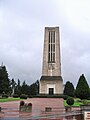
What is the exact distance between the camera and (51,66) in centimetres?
4594

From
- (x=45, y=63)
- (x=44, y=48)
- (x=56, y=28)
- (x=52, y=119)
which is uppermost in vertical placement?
(x=56, y=28)

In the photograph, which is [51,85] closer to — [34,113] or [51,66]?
[51,66]

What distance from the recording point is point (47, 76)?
4538 centimetres

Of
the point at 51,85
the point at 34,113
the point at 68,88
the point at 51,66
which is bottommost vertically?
the point at 34,113

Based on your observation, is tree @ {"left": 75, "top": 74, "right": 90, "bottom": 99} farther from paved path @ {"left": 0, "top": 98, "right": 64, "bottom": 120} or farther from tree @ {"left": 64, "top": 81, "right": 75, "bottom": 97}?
tree @ {"left": 64, "top": 81, "right": 75, "bottom": 97}

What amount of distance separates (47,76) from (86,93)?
9651 mm

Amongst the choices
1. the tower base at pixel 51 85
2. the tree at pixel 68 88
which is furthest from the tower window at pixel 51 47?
the tree at pixel 68 88

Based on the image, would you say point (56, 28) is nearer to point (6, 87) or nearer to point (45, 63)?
point (45, 63)

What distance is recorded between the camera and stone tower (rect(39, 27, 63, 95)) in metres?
45.0

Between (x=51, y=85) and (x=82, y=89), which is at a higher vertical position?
(x=51, y=85)

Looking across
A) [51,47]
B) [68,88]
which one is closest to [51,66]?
[51,47]

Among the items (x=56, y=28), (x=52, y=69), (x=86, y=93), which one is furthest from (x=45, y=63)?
(x=86, y=93)

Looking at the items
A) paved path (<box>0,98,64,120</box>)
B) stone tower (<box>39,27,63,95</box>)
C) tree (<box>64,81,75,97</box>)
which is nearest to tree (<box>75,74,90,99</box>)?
stone tower (<box>39,27,63,95</box>)

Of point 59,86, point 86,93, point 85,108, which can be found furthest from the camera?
point 59,86
